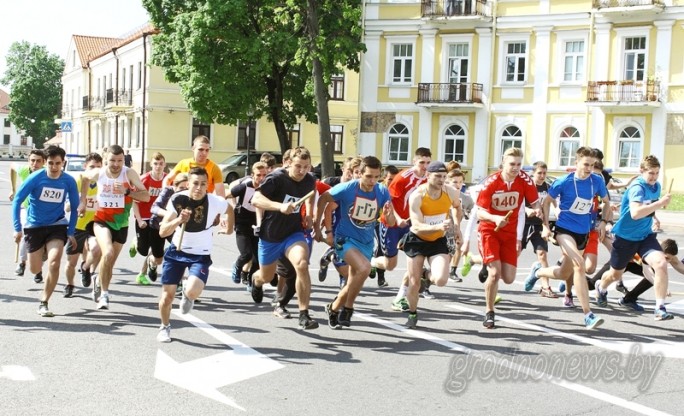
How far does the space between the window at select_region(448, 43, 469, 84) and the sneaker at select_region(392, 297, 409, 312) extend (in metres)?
30.7

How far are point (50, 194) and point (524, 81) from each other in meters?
32.0

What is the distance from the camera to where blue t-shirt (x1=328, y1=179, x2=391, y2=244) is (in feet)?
29.9

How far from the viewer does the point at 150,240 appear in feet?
37.8

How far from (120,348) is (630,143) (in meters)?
32.4

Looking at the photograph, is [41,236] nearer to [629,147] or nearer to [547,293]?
[547,293]

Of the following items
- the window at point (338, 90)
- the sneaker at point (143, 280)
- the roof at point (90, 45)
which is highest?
the roof at point (90, 45)

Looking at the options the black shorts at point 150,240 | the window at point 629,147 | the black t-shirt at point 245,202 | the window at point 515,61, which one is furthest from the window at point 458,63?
the black shorts at point 150,240

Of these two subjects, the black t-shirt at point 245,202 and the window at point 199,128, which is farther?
the window at point 199,128

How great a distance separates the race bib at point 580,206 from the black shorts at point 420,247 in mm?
1729

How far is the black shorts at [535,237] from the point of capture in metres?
12.2

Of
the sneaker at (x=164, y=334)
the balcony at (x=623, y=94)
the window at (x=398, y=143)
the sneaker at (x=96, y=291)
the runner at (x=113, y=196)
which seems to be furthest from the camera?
the window at (x=398, y=143)

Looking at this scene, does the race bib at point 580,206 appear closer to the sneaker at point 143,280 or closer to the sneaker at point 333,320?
the sneaker at point 333,320

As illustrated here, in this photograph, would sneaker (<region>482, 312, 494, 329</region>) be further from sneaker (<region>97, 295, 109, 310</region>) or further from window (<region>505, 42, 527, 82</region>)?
window (<region>505, 42, 527, 82</region>)

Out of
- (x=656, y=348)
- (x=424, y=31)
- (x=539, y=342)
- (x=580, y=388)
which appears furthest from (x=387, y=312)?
(x=424, y=31)
